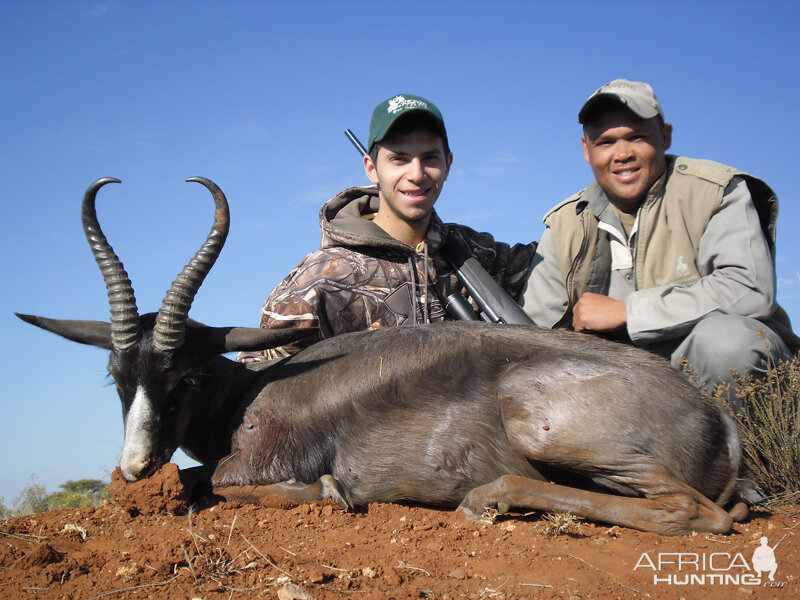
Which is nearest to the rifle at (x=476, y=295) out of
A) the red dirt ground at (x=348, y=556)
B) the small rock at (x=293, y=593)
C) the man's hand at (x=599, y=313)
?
the man's hand at (x=599, y=313)

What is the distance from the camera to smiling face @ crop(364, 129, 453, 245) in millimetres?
6641

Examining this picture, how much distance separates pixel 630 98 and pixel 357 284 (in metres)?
2.88

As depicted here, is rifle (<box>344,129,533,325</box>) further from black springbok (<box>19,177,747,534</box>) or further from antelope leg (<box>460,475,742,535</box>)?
antelope leg (<box>460,475,742,535</box>)

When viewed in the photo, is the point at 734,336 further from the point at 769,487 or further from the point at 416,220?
the point at 416,220

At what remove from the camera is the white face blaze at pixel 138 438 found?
13.6 ft

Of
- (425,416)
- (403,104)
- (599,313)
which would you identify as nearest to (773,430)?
(599,313)

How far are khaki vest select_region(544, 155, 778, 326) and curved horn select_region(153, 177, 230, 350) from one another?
3194mm

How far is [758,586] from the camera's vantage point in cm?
304

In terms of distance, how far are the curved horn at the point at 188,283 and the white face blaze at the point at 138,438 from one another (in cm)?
38

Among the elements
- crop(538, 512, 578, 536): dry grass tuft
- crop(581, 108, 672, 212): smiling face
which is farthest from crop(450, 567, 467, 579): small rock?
crop(581, 108, 672, 212): smiling face

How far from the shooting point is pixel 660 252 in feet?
18.9

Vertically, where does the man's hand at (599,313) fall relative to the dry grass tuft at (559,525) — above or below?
above

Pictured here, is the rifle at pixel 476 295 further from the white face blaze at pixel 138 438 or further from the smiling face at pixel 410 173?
the white face blaze at pixel 138 438

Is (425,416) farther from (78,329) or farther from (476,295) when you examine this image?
(476,295)
